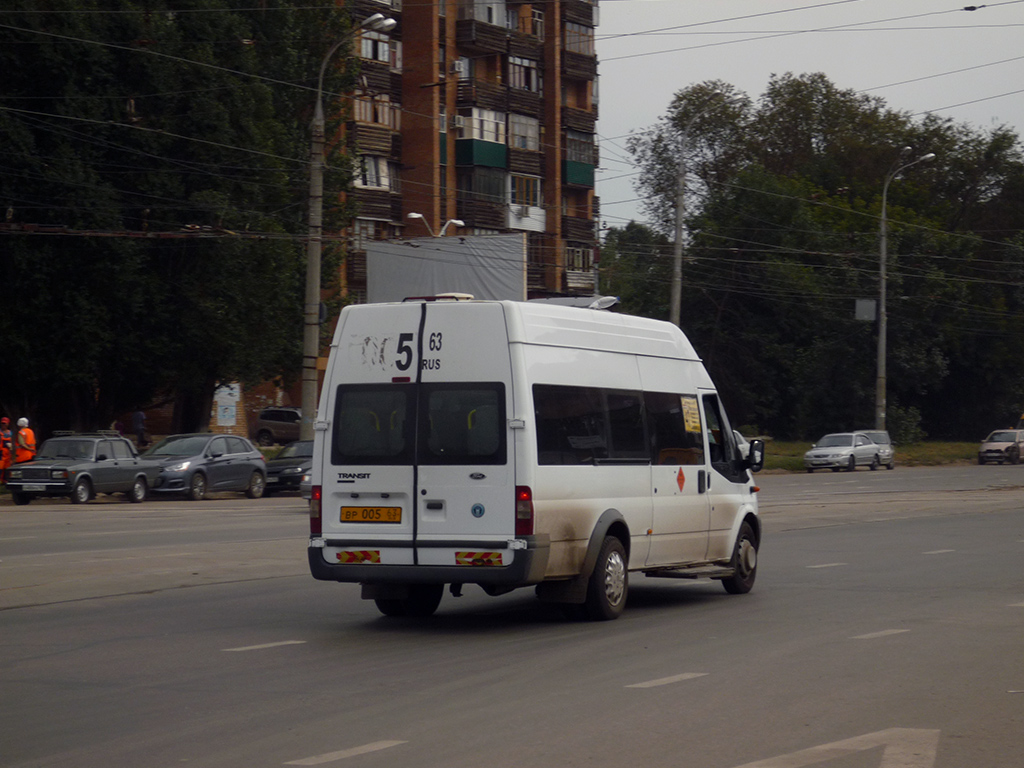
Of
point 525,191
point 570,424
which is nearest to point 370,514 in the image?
point 570,424

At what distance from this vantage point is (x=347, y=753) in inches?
259

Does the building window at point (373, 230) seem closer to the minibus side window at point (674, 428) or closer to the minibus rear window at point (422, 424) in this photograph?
the minibus side window at point (674, 428)

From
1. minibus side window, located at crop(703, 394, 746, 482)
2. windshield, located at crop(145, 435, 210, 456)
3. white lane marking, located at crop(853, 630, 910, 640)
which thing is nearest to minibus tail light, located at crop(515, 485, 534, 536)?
white lane marking, located at crop(853, 630, 910, 640)

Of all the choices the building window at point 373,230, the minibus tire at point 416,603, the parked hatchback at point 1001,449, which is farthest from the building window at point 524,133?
the minibus tire at point 416,603

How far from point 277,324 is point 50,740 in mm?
37457

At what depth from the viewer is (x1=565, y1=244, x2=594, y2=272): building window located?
7094 cm

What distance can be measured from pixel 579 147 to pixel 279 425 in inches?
819

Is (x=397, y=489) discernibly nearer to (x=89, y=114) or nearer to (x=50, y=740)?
(x=50, y=740)

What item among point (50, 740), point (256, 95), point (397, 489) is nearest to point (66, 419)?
point (256, 95)

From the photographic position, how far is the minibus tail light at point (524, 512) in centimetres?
1049

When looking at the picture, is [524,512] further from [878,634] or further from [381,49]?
[381,49]

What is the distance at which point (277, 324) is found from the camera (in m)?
43.9

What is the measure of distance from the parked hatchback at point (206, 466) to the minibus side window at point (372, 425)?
22160mm

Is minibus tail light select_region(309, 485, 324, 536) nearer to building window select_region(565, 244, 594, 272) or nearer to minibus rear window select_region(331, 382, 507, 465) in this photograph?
minibus rear window select_region(331, 382, 507, 465)
